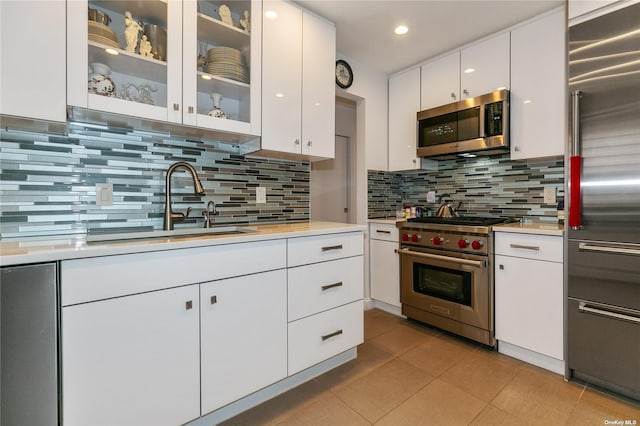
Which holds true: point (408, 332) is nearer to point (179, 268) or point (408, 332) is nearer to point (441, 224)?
point (441, 224)

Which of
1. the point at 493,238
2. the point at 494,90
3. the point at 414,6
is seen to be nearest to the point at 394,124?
the point at 494,90

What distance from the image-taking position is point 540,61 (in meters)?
2.14

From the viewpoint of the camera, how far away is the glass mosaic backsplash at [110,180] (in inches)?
53.1

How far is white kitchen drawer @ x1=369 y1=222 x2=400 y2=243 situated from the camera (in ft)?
9.09

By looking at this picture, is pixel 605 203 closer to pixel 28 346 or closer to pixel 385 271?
pixel 385 271

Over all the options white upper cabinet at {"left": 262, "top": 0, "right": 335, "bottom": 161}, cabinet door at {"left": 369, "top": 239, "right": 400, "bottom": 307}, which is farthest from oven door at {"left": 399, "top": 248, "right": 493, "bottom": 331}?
white upper cabinet at {"left": 262, "top": 0, "right": 335, "bottom": 161}

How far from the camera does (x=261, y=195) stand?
85.5 inches

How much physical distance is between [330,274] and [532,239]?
1383 mm

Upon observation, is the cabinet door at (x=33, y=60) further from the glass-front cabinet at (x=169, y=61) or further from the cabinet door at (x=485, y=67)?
the cabinet door at (x=485, y=67)

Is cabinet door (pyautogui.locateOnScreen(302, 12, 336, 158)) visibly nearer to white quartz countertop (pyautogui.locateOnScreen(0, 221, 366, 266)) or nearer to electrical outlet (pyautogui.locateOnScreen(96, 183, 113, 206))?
white quartz countertop (pyautogui.locateOnScreen(0, 221, 366, 266))

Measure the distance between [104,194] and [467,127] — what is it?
2633mm

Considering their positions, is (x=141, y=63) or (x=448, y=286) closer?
(x=141, y=63)

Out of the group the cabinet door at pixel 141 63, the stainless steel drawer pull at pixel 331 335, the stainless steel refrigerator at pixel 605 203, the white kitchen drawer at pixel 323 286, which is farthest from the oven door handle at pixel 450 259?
the cabinet door at pixel 141 63

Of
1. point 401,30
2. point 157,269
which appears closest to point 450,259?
point 401,30
